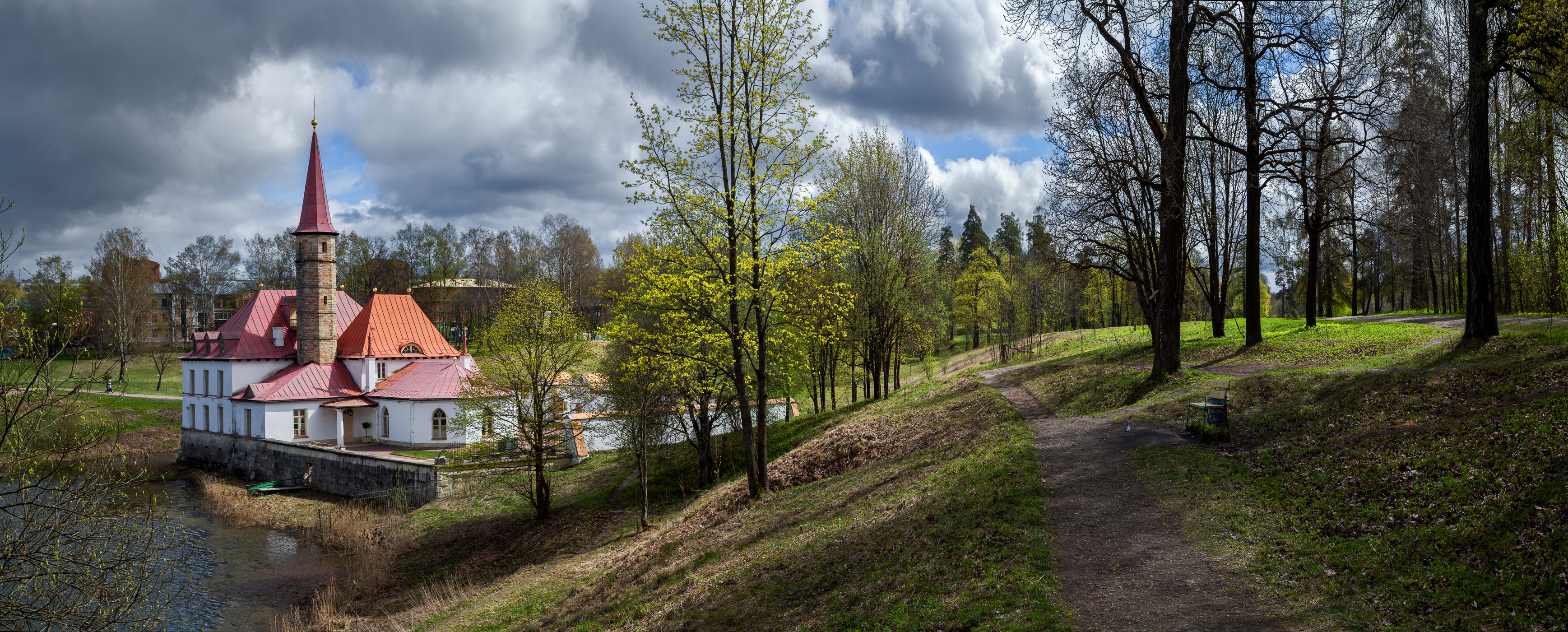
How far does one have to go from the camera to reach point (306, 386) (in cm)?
4191

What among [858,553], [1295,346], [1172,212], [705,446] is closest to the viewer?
[858,553]

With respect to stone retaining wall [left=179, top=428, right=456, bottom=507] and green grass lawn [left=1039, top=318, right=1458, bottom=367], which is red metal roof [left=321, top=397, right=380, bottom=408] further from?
green grass lawn [left=1039, top=318, right=1458, bottom=367]

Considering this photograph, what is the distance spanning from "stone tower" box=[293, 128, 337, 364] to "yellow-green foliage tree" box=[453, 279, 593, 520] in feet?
81.2

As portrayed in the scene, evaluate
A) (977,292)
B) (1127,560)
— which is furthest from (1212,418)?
(977,292)

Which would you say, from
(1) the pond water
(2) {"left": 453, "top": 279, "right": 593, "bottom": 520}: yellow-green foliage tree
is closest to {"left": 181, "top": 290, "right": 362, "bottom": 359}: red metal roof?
(1) the pond water

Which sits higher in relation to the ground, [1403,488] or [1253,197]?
[1253,197]

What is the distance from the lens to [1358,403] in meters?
11.3

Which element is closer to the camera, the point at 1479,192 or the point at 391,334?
the point at 1479,192

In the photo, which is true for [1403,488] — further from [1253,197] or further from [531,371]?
[531,371]

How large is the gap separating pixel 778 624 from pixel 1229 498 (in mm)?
5845

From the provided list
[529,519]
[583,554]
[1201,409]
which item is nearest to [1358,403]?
[1201,409]

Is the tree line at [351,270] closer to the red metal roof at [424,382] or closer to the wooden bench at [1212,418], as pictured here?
the red metal roof at [424,382]

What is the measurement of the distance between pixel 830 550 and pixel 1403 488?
6.76 m

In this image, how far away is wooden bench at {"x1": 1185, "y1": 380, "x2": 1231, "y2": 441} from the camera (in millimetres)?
11430
